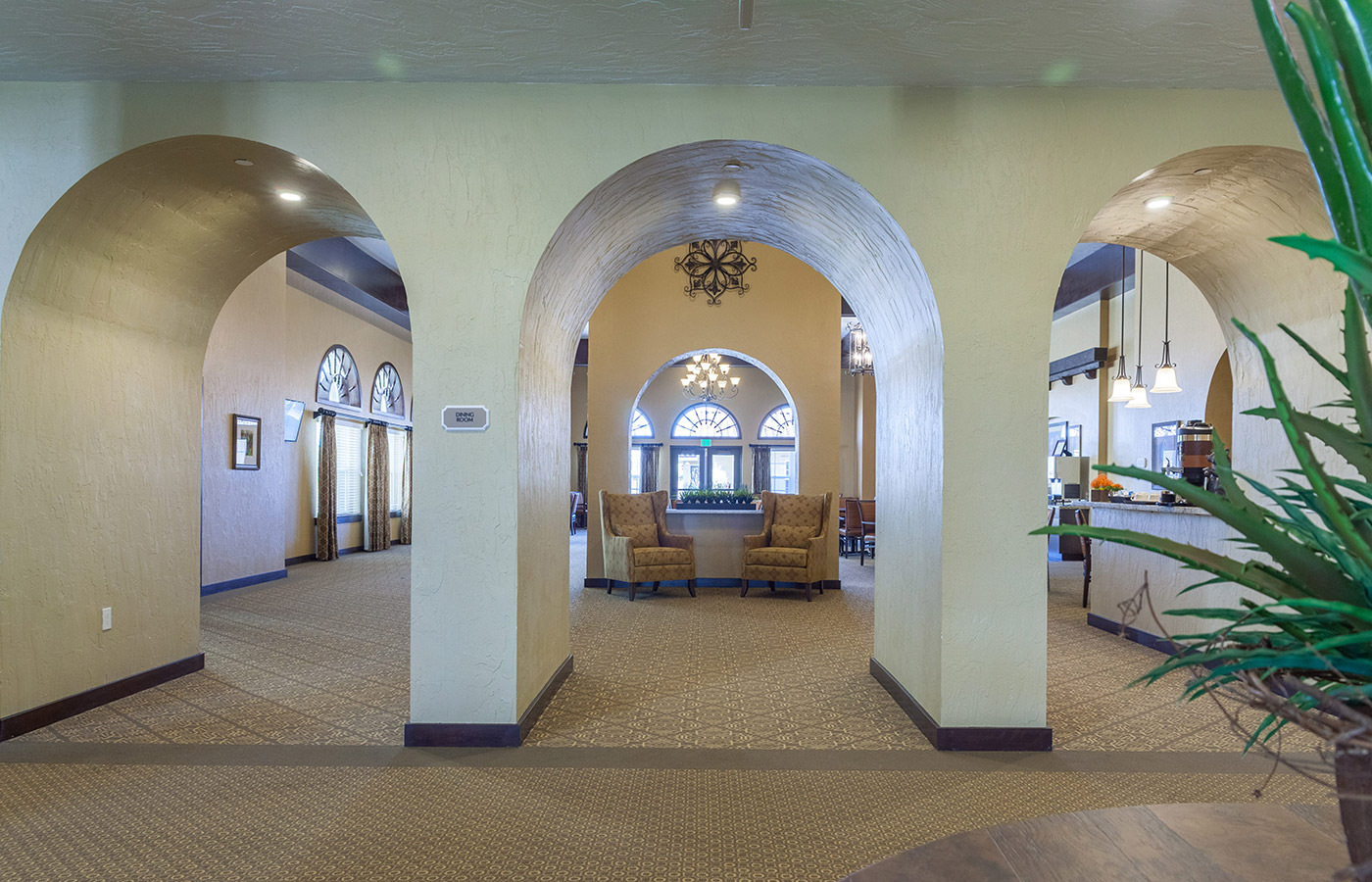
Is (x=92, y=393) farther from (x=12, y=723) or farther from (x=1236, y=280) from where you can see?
(x=1236, y=280)

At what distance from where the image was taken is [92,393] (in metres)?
3.94

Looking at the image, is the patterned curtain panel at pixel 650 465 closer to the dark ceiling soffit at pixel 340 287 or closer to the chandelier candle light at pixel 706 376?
the chandelier candle light at pixel 706 376

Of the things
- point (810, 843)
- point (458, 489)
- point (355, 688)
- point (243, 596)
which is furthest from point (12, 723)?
point (243, 596)

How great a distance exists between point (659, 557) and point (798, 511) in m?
1.59

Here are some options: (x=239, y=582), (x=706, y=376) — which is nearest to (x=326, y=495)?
(x=239, y=582)

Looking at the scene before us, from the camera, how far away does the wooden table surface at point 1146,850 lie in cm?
85

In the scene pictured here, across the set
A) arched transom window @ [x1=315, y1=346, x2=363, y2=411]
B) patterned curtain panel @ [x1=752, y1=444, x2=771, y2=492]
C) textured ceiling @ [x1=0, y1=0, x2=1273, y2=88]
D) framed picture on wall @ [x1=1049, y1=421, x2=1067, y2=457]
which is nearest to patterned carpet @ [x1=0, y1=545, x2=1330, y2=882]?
textured ceiling @ [x1=0, y1=0, x2=1273, y2=88]

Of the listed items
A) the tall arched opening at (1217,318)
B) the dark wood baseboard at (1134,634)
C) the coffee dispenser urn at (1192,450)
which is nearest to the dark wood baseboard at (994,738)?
the tall arched opening at (1217,318)

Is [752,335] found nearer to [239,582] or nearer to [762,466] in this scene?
[239,582]

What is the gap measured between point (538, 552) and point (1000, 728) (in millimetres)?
2372

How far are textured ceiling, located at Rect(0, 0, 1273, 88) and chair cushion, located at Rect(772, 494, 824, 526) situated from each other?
16.7 feet

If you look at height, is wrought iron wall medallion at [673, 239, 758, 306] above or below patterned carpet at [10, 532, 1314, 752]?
above

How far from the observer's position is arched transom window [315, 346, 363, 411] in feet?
35.6

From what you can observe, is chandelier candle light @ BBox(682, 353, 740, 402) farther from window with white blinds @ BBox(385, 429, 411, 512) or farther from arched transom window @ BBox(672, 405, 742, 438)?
window with white blinds @ BBox(385, 429, 411, 512)
